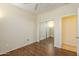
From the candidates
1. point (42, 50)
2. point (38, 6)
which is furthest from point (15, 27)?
point (42, 50)

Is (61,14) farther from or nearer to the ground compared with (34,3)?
nearer to the ground

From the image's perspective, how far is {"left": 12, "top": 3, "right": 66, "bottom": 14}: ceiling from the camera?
2261 millimetres

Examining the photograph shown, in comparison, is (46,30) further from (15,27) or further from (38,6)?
(15,27)

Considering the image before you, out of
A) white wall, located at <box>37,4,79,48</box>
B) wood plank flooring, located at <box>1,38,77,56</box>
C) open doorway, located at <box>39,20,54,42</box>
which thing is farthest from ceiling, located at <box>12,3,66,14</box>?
wood plank flooring, located at <box>1,38,77,56</box>

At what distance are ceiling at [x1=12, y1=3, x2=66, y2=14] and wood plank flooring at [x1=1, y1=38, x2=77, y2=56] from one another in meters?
0.84

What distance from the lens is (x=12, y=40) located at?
2318mm

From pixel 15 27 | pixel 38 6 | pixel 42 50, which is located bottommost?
pixel 42 50

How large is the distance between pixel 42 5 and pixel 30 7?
0.32 metres

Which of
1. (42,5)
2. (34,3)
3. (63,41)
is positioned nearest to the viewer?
(34,3)

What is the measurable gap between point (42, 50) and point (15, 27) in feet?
3.09

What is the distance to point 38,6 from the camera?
2359 mm

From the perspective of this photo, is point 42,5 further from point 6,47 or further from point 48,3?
point 6,47

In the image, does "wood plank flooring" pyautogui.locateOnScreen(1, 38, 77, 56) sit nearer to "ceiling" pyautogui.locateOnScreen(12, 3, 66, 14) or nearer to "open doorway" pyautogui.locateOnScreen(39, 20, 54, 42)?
"open doorway" pyautogui.locateOnScreen(39, 20, 54, 42)

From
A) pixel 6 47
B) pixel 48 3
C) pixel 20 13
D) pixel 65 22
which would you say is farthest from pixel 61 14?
pixel 6 47
